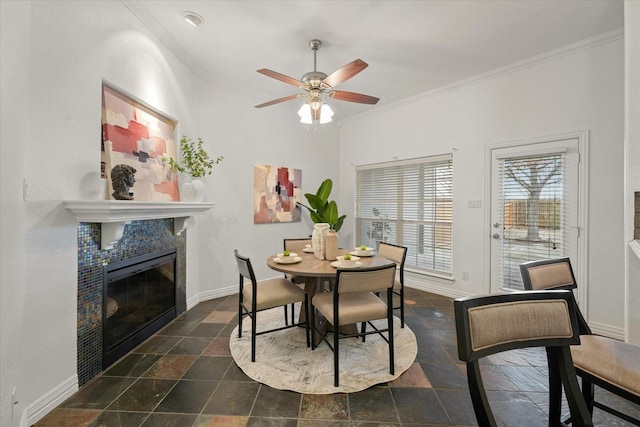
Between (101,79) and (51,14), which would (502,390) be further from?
(51,14)

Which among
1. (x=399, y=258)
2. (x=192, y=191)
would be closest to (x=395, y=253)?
(x=399, y=258)

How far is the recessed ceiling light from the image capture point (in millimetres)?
2418

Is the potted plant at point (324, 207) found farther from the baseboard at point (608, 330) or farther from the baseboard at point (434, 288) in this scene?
the baseboard at point (608, 330)

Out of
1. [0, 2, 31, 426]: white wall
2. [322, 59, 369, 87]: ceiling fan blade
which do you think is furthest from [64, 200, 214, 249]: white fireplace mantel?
[322, 59, 369, 87]: ceiling fan blade

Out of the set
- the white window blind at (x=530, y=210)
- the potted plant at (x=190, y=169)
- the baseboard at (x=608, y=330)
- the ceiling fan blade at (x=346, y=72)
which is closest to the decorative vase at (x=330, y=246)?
A: the ceiling fan blade at (x=346, y=72)

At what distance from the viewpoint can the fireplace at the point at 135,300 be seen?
214cm

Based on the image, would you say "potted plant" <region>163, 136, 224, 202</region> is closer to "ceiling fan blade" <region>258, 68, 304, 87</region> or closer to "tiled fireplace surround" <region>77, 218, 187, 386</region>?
"tiled fireplace surround" <region>77, 218, 187, 386</region>

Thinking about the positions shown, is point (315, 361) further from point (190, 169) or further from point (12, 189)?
point (190, 169)

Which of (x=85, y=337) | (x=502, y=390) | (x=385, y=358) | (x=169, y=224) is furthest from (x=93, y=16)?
(x=502, y=390)

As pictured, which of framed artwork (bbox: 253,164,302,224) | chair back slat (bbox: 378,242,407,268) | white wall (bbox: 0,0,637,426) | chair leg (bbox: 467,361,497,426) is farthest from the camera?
framed artwork (bbox: 253,164,302,224)

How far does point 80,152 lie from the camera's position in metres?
1.89

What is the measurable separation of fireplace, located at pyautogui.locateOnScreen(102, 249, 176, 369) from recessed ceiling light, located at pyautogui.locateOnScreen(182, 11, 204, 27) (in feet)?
7.16

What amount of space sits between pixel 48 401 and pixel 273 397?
4.42 ft

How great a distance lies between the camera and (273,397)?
182 cm
